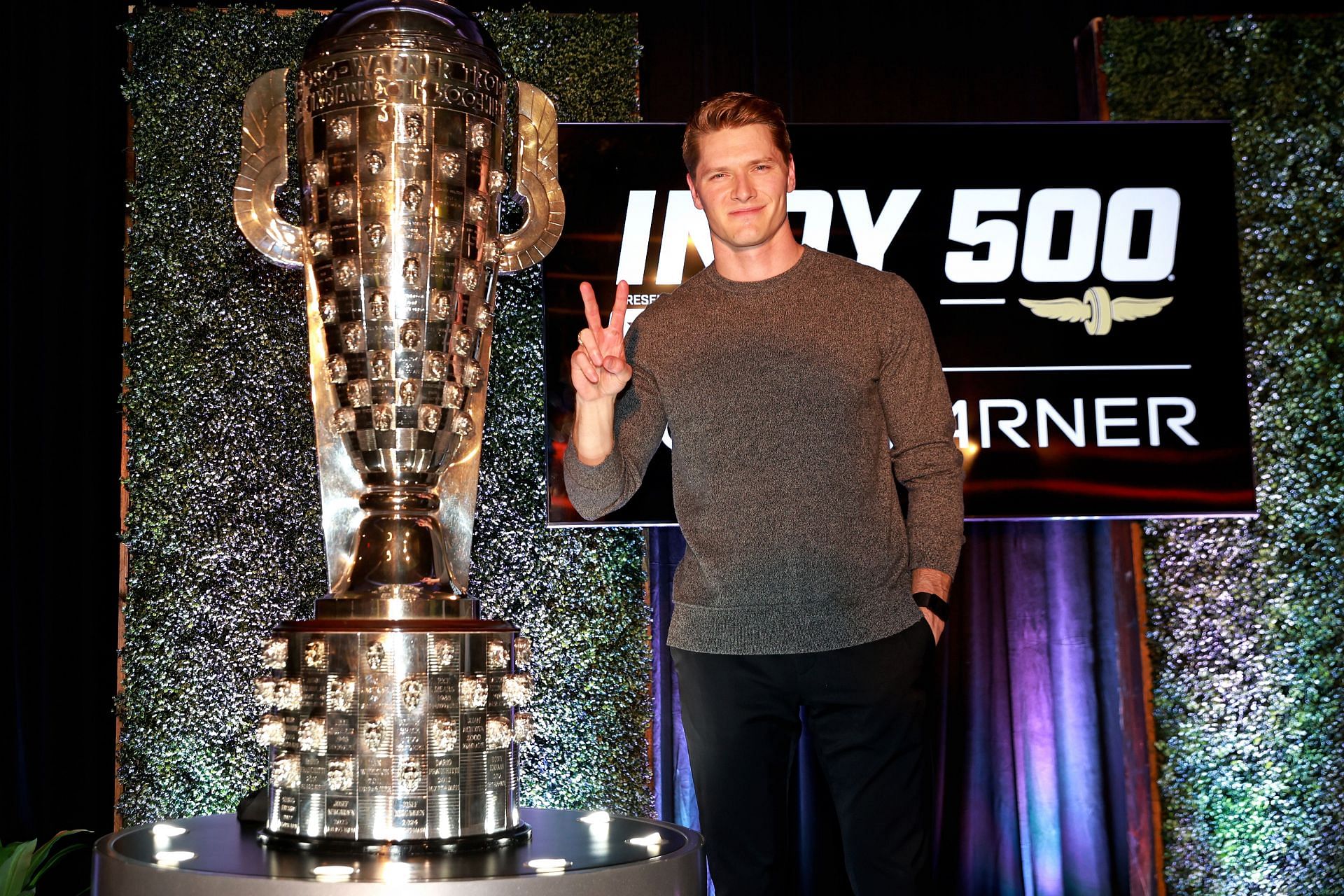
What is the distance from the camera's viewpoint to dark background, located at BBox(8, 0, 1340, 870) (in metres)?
2.59

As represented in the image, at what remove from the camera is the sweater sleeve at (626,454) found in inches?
68.5

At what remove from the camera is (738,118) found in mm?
1729

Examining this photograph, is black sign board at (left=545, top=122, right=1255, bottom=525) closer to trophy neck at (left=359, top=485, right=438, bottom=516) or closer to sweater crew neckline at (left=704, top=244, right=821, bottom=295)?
sweater crew neckline at (left=704, top=244, right=821, bottom=295)

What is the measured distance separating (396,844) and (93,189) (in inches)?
81.5

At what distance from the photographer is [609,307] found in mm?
2783

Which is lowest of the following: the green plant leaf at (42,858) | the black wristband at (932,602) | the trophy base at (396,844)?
the green plant leaf at (42,858)

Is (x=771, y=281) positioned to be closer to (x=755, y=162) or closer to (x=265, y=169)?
(x=755, y=162)

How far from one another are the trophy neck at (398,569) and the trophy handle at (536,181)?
42 cm

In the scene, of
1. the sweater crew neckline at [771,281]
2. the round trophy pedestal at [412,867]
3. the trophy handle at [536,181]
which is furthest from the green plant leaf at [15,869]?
the sweater crew neckline at [771,281]

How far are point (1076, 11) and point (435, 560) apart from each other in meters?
2.50

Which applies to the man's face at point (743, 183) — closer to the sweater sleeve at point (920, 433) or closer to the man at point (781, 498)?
the man at point (781, 498)

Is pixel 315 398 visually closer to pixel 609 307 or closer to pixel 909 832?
pixel 909 832

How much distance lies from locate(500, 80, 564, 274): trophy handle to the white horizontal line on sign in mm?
1356

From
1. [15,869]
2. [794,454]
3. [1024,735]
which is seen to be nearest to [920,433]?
[794,454]
